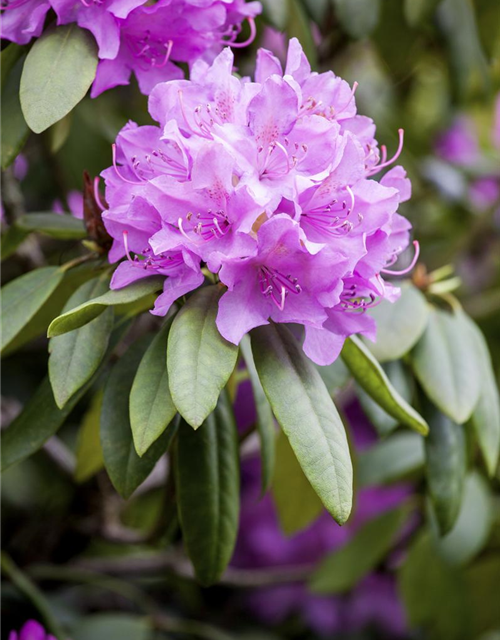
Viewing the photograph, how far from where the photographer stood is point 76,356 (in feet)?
2.60

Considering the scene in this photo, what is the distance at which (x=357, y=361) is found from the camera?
878mm

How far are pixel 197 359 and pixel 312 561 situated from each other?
48.1 inches

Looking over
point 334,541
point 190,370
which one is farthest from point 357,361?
point 334,541

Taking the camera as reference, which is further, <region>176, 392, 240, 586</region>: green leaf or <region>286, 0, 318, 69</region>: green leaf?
<region>286, 0, 318, 69</region>: green leaf

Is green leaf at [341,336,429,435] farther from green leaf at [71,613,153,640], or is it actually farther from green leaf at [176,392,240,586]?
green leaf at [71,613,153,640]

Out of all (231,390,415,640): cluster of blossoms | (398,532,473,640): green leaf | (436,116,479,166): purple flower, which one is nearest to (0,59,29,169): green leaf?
(231,390,415,640): cluster of blossoms

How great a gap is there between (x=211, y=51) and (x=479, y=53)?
64cm

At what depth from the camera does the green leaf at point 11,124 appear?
0.88 metres

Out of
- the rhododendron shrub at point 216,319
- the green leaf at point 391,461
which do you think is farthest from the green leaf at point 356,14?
the green leaf at point 391,461

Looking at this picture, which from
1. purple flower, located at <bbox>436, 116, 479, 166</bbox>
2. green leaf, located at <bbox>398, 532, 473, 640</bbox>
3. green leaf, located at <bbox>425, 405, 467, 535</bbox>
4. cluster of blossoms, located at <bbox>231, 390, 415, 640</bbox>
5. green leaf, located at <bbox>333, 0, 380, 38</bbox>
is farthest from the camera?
purple flower, located at <bbox>436, 116, 479, 166</bbox>

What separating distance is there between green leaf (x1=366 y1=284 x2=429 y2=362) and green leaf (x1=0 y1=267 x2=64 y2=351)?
1.25ft

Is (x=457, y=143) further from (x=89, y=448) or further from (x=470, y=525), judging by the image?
(x=89, y=448)

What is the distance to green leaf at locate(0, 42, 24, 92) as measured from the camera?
36.0 inches

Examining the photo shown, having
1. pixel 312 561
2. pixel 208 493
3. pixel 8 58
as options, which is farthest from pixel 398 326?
pixel 312 561
